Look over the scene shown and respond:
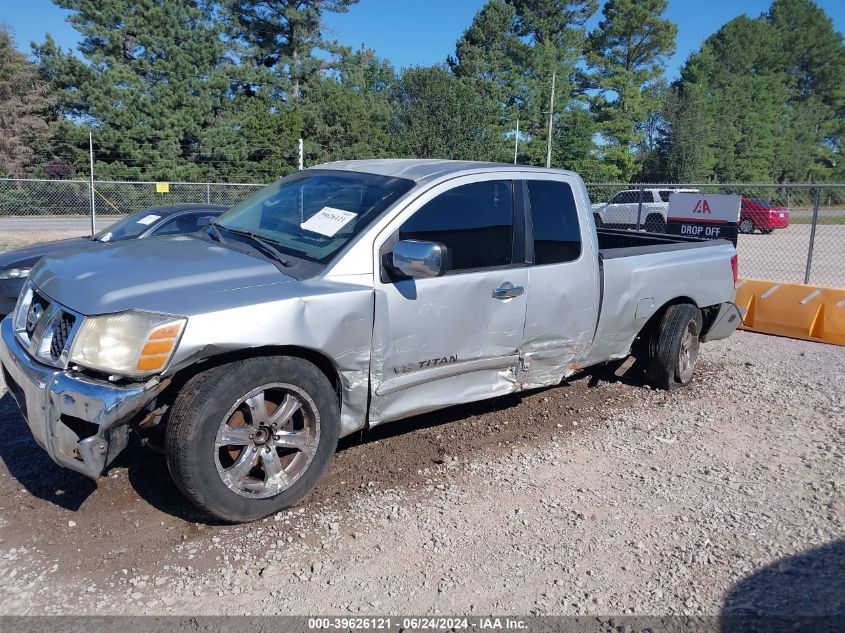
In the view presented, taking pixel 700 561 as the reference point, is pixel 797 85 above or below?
above

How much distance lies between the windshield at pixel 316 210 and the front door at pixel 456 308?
0.23 metres

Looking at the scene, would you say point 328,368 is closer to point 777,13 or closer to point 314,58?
point 314,58

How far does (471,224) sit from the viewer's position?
4152mm

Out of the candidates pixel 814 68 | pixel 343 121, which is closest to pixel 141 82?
pixel 343 121

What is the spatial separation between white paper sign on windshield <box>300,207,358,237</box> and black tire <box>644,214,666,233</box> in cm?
1676

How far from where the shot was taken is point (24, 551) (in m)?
3.11

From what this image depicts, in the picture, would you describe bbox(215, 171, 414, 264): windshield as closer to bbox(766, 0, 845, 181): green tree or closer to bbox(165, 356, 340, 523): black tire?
bbox(165, 356, 340, 523): black tire

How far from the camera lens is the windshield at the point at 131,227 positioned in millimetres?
7875

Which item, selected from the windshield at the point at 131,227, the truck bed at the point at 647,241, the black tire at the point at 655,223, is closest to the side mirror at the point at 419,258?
the truck bed at the point at 647,241

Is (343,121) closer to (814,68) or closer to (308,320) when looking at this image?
(308,320)

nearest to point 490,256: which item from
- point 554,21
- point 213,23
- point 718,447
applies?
point 718,447

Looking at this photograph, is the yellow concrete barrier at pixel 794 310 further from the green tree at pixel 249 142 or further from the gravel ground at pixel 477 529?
the green tree at pixel 249 142

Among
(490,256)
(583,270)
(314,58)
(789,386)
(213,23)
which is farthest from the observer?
A: (314,58)

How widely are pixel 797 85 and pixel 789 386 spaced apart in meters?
77.2
